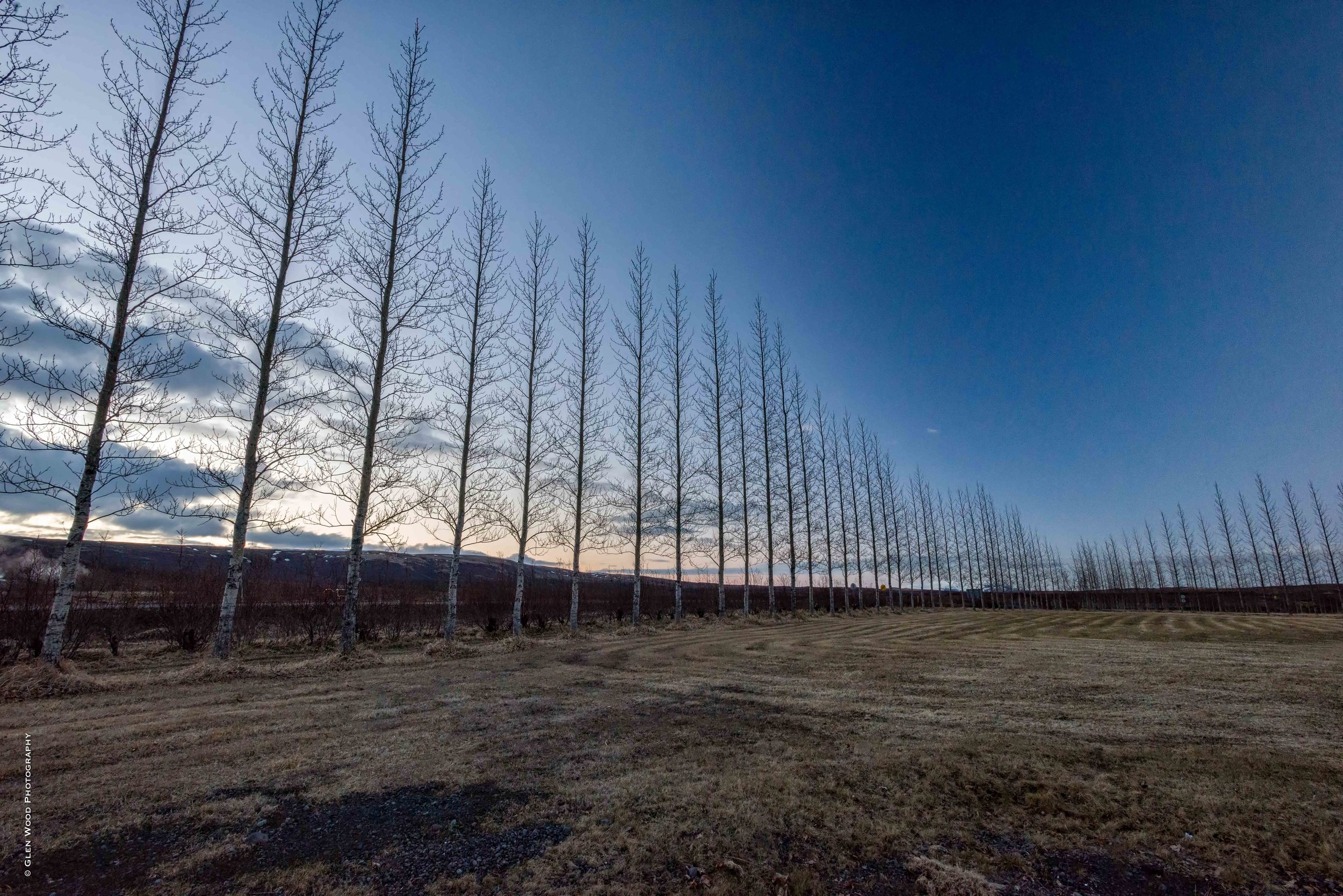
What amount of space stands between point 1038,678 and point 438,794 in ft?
33.4

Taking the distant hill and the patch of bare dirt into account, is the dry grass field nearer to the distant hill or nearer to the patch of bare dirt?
the patch of bare dirt

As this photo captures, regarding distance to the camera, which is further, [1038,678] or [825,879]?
[1038,678]

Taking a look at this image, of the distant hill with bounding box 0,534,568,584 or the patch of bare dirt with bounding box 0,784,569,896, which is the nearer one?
the patch of bare dirt with bounding box 0,784,569,896

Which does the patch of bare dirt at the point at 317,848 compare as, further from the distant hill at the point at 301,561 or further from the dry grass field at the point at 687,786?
the distant hill at the point at 301,561

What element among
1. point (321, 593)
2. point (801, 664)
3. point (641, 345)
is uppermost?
point (641, 345)

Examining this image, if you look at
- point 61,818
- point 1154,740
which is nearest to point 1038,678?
point 1154,740

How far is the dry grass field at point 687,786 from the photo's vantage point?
3.11m

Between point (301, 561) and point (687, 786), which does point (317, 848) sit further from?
point (301, 561)

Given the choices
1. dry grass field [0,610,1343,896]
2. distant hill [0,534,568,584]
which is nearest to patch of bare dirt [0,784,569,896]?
dry grass field [0,610,1343,896]

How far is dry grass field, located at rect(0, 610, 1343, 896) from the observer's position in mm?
3107

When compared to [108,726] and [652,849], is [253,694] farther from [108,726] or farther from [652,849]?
[652,849]

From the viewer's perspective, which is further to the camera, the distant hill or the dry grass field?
the distant hill

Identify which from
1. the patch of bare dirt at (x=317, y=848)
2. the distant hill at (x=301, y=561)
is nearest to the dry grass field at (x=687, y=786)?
the patch of bare dirt at (x=317, y=848)

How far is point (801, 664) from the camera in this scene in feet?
38.4
